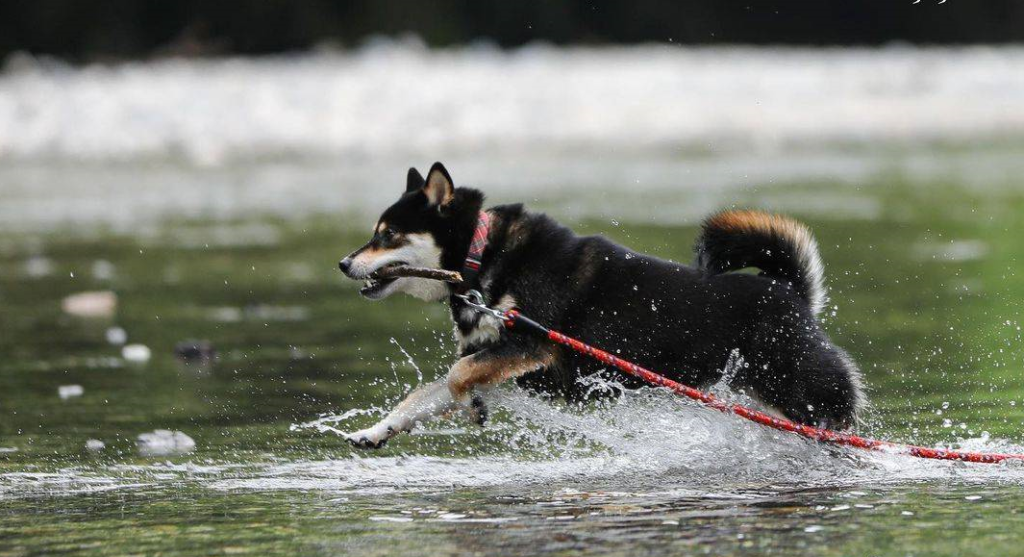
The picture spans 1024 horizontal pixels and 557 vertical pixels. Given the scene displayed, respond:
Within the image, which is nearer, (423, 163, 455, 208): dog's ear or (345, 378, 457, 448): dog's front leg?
(345, 378, 457, 448): dog's front leg

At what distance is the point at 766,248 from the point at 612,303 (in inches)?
26.9

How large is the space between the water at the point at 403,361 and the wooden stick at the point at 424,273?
631 mm

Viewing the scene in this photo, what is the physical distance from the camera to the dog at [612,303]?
642cm

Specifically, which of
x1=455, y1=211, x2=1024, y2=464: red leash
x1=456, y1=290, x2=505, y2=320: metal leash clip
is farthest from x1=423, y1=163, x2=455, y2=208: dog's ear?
x1=456, y1=290, x2=505, y2=320: metal leash clip

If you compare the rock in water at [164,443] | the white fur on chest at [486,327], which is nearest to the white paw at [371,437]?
the white fur on chest at [486,327]

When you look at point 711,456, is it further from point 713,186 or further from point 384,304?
point 713,186

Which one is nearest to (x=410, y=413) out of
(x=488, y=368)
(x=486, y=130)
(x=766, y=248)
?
(x=488, y=368)

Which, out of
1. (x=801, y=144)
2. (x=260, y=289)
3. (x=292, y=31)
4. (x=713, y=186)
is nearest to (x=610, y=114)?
(x=801, y=144)

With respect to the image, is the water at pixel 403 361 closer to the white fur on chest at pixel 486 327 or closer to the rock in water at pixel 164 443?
the rock in water at pixel 164 443

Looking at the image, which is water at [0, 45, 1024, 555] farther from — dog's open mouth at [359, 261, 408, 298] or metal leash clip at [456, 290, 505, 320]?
dog's open mouth at [359, 261, 408, 298]

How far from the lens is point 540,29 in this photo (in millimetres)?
37781

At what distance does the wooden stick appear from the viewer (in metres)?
6.48

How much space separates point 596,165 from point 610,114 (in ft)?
16.5

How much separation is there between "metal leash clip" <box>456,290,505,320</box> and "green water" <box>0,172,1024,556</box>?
0.50 m
